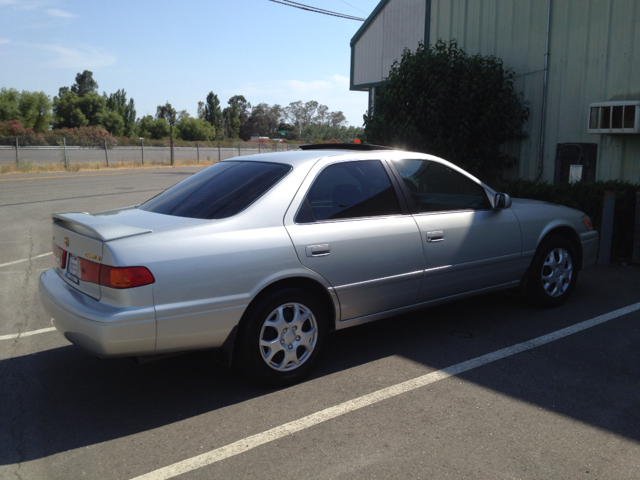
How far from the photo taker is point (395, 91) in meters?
10.9

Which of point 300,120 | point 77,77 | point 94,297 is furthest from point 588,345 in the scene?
point 77,77

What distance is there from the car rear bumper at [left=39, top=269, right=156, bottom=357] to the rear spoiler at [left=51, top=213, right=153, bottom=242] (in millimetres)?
405

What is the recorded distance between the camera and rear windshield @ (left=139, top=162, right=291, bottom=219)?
3.97 meters

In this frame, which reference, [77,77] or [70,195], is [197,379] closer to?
[70,195]

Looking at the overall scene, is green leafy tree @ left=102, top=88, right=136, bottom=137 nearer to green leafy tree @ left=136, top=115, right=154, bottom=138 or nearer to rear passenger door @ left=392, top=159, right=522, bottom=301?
green leafy tree @ left=136, top=115, right=154, bottom=138

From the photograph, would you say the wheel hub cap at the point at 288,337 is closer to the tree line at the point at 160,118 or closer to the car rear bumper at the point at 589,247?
the car rear bumper at the point at 589,247

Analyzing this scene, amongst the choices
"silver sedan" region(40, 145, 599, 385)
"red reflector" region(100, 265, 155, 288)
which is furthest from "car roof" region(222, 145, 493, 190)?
"red reflector" region(100, 265, 155, 288)

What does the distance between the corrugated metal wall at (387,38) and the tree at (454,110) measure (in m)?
3.02

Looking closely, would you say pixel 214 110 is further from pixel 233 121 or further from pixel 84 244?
pixel 84 244

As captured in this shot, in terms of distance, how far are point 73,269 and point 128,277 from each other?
698 mm

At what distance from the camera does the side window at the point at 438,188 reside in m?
4.76

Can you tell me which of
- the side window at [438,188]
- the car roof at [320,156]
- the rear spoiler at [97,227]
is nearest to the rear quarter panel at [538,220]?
the side window at [438,188]

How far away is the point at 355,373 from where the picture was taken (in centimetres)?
421

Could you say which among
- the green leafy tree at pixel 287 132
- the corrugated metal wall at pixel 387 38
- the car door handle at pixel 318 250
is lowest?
the car door handle at pixel 318 250
